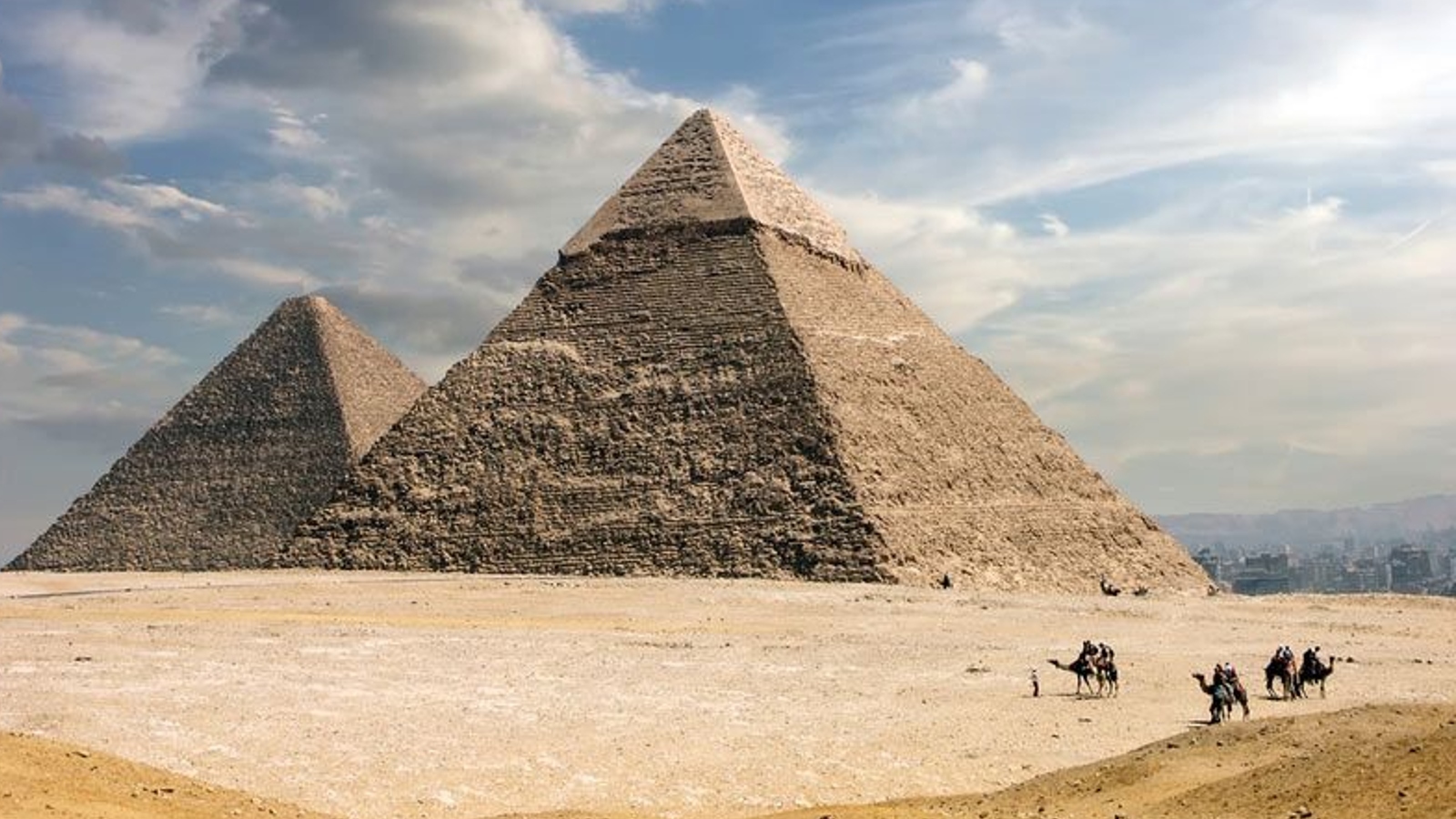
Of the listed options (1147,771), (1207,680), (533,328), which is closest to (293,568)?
(533,328)

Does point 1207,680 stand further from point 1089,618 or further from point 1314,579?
point 1314,579

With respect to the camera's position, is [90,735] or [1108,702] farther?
[1108,702]

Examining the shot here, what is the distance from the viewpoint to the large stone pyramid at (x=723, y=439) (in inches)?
1849

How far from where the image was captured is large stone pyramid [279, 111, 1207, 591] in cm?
4697

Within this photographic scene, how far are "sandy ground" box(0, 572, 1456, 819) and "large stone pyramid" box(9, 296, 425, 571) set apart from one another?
38838 mm

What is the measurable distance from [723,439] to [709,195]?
12.1 metres

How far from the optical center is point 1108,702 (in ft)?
64.5

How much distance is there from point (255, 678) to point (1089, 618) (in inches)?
792

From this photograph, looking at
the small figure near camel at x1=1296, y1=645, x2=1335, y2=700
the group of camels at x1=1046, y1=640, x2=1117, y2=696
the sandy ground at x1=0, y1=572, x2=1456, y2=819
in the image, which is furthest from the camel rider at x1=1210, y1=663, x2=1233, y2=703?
the small figure near camel at x1=1296, y1=645, x2=1335, y2=700

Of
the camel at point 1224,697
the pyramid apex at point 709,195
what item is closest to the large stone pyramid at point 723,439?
the pyramid apex at point 709,195

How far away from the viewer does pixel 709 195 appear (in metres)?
58.7

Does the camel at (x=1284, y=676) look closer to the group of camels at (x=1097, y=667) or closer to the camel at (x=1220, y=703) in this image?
the group of camels at (x=1097, y=667)

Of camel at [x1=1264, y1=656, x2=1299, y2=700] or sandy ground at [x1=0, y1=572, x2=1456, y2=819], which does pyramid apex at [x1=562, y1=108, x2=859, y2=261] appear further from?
camel at [x1=1264, y1=656, x2=1299, y2=700]

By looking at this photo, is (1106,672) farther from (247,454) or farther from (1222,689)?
(247,454)
